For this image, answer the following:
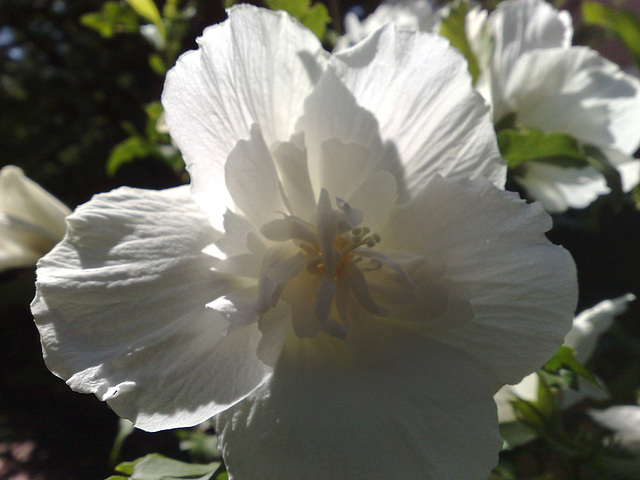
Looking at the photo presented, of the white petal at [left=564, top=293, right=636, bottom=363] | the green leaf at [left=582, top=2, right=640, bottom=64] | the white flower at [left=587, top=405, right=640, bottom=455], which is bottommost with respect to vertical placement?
the white flower at [left=587, top=405, right=640, bottom=455]

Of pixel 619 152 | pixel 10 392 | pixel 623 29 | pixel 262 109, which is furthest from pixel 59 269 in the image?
pixel 10 392

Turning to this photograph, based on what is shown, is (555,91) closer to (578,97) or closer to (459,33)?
(578,97)

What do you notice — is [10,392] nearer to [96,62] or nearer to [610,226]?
[96,62]

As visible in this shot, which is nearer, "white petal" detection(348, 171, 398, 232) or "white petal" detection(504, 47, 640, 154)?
"white petal" detection(348, 171, 398, 232)

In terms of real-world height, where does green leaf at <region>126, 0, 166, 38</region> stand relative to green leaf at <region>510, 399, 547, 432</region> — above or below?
above

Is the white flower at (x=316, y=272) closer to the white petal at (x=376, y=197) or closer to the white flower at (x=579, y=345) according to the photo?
the white petal at (x=376, y=197)

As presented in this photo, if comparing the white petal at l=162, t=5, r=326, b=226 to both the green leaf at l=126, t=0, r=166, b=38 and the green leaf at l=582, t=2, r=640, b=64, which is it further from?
the green leaf at l=582, t=2, r=640, b=64

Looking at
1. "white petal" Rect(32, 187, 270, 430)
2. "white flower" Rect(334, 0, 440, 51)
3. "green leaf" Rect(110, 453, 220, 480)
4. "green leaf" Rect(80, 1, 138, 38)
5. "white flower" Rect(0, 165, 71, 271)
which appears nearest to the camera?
"white petal" Rect(32, 187, 270, 430)

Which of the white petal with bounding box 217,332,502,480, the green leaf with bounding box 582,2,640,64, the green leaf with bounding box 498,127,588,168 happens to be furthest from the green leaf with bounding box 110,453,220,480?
the green leaf with bounding box 582,2,640,64

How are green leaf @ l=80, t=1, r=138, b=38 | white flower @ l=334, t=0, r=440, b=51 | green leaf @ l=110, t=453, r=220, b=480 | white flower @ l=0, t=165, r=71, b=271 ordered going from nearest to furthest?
1. green leaf @ l=110, t=453, r=220, b=480
2. white flower @ l=0, t=165, r=71, b=271
3. white flower @ l=334, t=0, r=440, b=51
4. green leaf @ l=80, t=1, r=138, b=38
